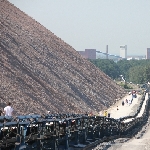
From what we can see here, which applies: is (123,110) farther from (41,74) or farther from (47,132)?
(47,132)

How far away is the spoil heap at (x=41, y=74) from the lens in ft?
183

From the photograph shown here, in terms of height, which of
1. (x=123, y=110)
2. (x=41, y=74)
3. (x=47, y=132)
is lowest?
(x=47, y=132)

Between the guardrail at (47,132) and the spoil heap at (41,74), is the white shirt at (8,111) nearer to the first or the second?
the guardrail at (47,132)

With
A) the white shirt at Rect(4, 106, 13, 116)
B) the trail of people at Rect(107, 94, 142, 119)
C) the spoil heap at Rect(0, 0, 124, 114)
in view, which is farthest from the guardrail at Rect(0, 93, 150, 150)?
the trail of people at Rect(107, 94, 142, 119)

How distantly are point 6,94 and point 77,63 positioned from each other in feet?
156

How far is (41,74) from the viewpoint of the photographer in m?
71.9

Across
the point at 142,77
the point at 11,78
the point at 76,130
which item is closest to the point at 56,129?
the point at 76,130

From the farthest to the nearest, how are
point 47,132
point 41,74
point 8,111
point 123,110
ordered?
point 41,74
point 123,110
point 8,111
point 47,132

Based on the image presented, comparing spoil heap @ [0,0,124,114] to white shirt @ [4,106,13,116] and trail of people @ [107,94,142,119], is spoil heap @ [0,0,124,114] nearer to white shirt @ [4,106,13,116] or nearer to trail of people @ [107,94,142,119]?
trail of people @ [107,94,142,119]

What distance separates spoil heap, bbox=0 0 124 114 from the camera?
55.7 meters

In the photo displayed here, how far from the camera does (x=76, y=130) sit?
20.1 meters

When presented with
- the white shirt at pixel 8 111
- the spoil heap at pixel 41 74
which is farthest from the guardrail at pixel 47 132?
the spoil heap at pixel 41 74

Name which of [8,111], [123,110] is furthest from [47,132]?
[123,110]

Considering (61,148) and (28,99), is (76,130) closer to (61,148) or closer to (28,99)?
(61,148)
